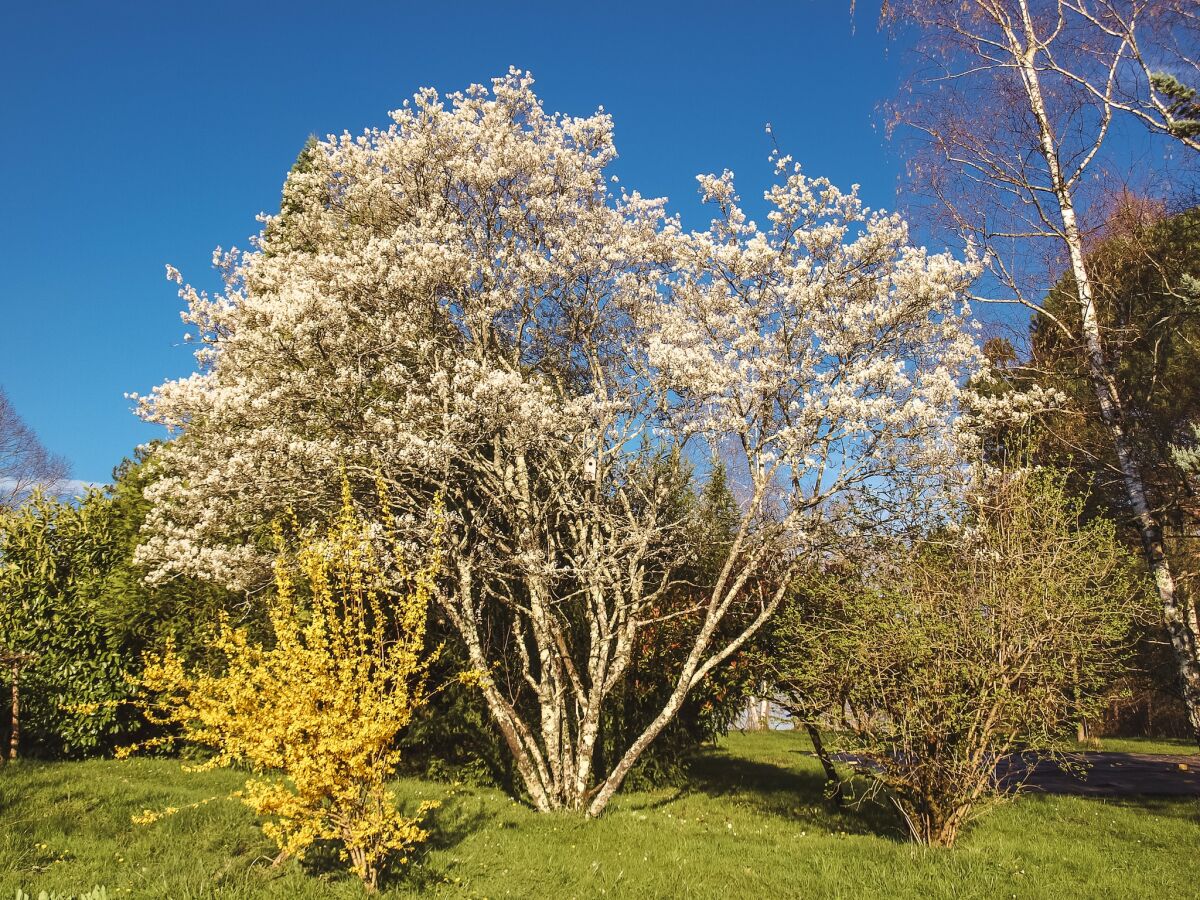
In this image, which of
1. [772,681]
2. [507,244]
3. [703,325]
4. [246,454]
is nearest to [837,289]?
[703,325]

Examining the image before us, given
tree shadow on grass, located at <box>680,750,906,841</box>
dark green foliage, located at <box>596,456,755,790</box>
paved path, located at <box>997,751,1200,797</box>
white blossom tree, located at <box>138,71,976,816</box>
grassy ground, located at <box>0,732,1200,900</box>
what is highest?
white blossom tree, located at <box>138,71,976,816</box>

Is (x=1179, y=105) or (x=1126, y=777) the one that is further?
(x=1126, y=777)

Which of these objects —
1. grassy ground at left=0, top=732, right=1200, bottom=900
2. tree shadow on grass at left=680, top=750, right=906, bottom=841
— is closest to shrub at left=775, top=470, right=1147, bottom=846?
tree shadow on grass at left=680, top=750, right=906, bottom=841

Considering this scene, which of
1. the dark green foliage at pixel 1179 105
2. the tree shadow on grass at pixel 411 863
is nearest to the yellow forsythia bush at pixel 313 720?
the tree shadow on grass at pixel 411 863

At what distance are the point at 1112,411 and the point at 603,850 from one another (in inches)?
390

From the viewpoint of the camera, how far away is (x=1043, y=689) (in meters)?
8.98

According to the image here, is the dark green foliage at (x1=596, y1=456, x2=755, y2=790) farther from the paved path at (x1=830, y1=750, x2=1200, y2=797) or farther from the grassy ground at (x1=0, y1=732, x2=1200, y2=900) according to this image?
the paved path at (x1=830, y1=750, x2=1200, y2=797)

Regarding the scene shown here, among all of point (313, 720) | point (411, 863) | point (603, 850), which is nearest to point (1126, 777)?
point (603, 850)

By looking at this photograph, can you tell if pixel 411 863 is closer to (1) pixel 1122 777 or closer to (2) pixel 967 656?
(2) pixel 967 656

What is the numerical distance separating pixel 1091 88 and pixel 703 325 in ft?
23.1

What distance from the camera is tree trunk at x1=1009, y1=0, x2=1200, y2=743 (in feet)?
35.2

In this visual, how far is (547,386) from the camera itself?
1268cm

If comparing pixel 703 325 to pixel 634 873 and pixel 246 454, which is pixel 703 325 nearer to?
pixel 246 454

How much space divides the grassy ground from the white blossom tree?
1572 millimetres
